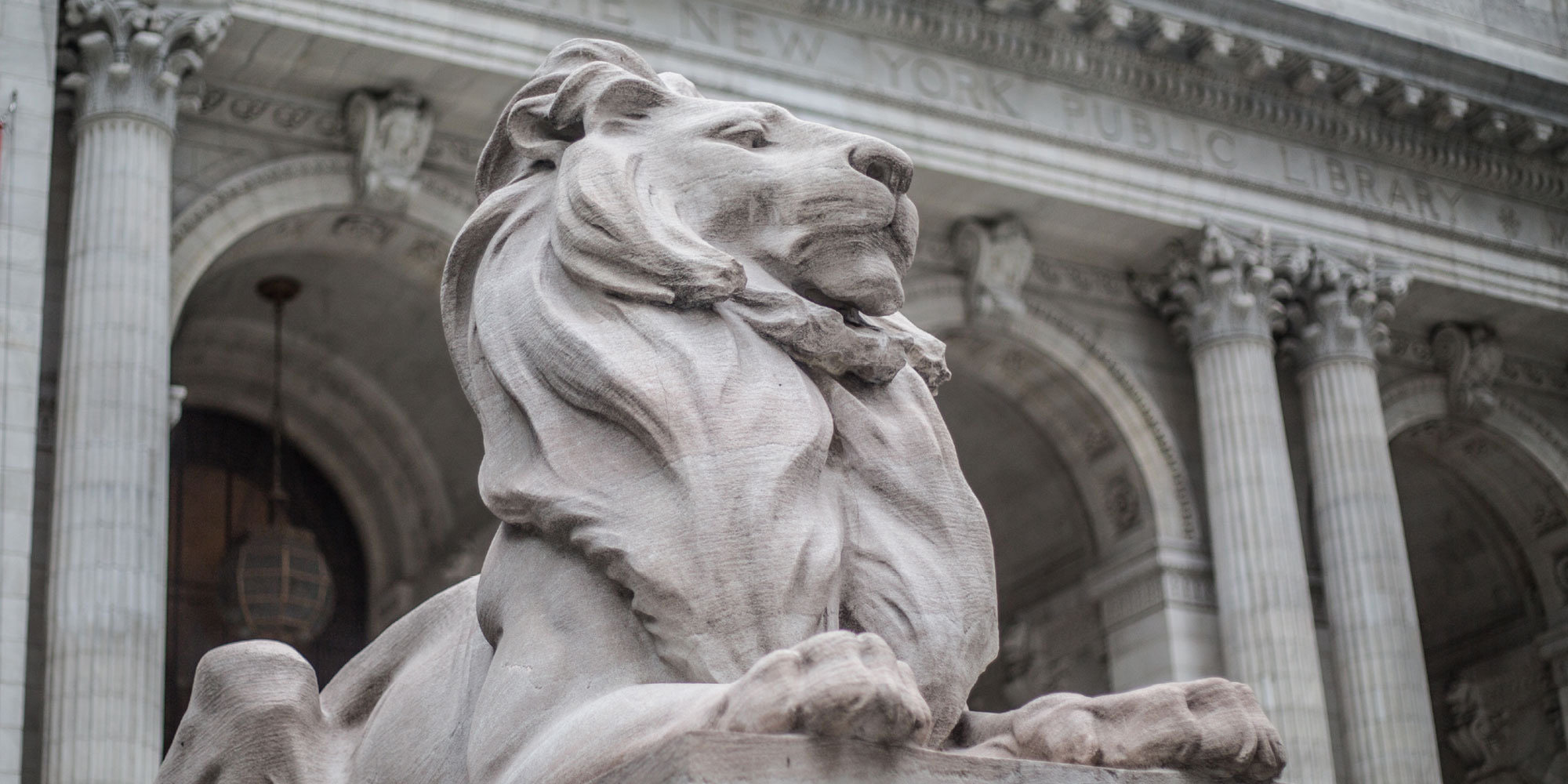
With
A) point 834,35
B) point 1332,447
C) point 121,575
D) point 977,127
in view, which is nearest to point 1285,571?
point 1332,447

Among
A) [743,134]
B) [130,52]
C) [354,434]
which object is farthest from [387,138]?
[743,134]

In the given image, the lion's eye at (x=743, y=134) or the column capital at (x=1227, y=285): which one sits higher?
the column capital at (x=1227, y=285)

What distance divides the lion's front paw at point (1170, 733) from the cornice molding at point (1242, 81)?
12474 mm

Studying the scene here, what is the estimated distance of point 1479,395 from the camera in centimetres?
1861

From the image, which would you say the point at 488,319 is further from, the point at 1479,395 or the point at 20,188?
the point at 1479,395

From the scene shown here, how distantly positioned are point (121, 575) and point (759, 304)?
28.7 feet

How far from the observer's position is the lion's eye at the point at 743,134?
321 centimetres

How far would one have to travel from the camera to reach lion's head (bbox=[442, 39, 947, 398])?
3.02 m

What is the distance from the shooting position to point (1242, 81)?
1641 centimetres

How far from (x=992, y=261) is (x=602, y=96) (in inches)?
508

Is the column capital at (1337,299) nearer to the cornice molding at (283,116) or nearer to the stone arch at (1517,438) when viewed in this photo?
the stone arch at (1517,438)

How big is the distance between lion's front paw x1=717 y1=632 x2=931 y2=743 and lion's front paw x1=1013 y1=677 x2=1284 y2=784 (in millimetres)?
377

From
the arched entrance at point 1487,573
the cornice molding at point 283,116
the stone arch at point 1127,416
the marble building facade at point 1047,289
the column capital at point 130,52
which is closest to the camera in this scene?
the marble building facade at point 1047,289

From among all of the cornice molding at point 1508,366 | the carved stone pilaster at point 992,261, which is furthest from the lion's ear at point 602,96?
the cornice molding at point 1508,366
